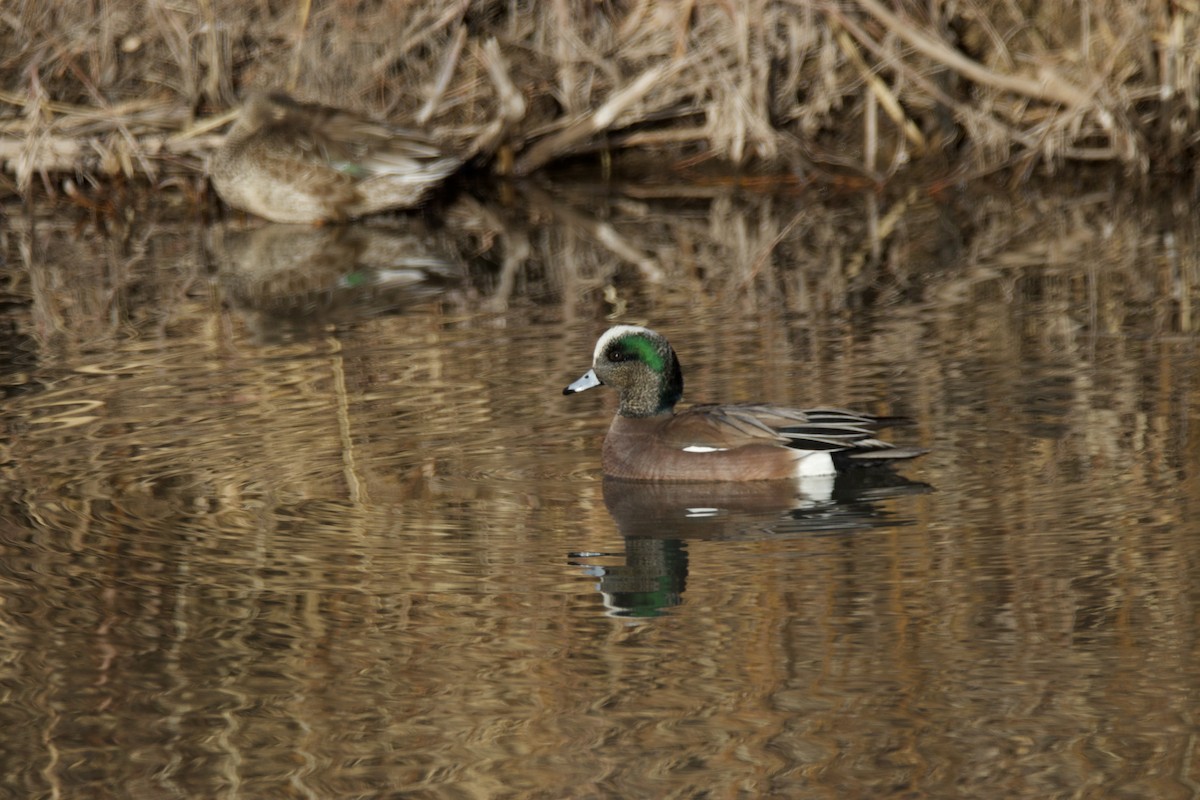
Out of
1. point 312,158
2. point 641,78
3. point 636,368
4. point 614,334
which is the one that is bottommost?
point 636,368

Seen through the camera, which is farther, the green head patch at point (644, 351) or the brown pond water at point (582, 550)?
the green head patch at point (644, 351)

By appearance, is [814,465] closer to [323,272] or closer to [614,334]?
[614,334]

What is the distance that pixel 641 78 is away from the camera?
14281 mm

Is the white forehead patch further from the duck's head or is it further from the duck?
the duck

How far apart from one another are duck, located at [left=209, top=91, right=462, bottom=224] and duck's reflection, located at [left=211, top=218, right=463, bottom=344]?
267mm

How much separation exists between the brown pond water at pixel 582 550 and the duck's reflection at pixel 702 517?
19 mm

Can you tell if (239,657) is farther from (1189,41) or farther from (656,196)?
(1189,41)

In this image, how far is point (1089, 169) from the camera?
46.4 ft

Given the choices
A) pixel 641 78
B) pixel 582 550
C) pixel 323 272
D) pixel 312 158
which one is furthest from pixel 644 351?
pixel 641 78

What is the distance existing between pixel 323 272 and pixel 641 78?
367 cm

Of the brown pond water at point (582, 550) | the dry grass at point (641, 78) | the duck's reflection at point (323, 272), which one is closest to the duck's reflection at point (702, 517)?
the brown pond water at point (582, 550)

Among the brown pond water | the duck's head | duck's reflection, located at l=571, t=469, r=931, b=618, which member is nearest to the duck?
the brown pond water

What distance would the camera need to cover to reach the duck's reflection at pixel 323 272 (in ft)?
33.4

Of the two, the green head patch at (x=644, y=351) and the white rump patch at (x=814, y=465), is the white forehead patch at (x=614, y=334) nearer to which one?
the green head patch at (x=644, y=351)
